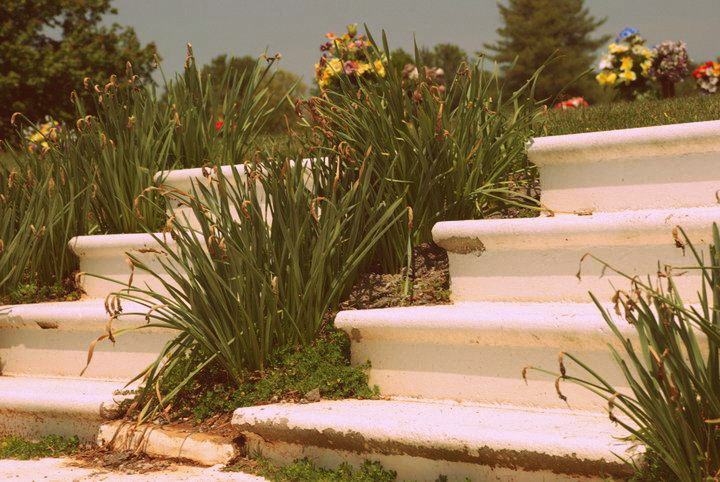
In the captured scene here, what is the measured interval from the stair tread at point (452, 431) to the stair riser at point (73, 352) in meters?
0.98

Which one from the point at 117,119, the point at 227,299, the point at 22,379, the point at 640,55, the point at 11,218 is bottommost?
the point at 22,379

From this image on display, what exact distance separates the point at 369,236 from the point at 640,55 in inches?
295

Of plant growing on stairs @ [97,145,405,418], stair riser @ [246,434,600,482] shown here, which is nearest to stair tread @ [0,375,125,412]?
plant growing on stairs @ [97,145,405,418]

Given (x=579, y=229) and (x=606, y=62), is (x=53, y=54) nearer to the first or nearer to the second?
(x=606, y=62)

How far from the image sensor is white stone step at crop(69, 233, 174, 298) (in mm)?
4547

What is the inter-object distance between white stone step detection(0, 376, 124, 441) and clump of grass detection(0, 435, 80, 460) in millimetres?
41

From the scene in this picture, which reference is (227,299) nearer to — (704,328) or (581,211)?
(581,211)

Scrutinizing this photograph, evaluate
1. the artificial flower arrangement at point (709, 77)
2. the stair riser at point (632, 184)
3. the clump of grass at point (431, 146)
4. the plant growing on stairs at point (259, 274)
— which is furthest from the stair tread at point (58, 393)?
the artificial flower arrangement at point (709, 77)

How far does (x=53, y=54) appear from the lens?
2489 centimetres

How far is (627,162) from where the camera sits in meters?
3.78

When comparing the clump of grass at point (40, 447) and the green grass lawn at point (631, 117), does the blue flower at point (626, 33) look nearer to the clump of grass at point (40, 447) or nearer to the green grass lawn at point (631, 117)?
the green grass lawn at point (631, 117)

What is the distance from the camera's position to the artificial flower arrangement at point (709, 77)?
34.9 ft

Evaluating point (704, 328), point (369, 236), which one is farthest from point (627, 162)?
point (704, 328)

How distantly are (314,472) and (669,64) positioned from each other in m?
8.36
